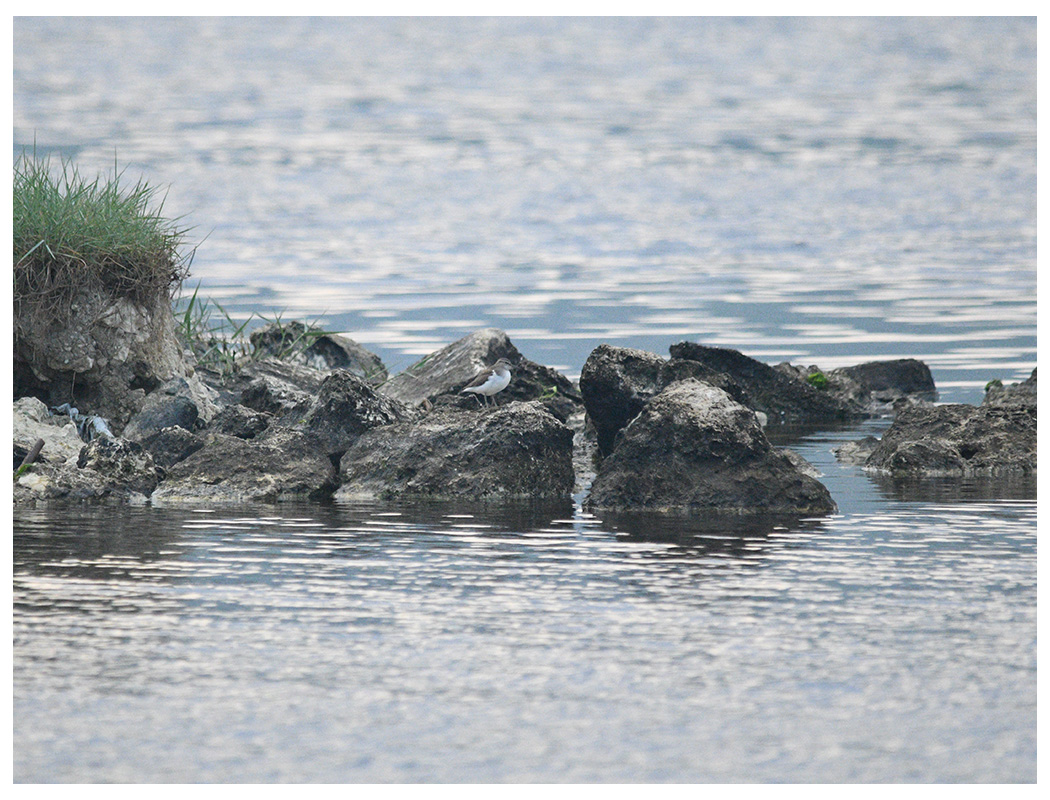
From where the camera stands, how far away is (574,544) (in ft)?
34.4

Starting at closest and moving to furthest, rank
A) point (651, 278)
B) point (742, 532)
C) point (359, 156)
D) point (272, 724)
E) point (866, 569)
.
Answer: point (272, 724)
point (866, 569)
point (742, 532)
point (651, 278)
point (359, 156)

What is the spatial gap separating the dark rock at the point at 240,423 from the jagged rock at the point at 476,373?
105 inches

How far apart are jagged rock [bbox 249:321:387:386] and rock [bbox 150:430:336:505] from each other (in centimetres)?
471

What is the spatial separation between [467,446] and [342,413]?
4.14ft

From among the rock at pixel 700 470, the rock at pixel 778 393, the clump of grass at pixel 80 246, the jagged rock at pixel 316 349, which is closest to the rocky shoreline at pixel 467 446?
the rock at pixel 700 470

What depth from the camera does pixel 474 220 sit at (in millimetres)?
39062

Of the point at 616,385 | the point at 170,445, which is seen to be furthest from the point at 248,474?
the point at 616,385

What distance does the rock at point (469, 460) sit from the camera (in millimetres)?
12328

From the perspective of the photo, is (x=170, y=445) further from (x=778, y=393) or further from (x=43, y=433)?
(x=778, y=393)

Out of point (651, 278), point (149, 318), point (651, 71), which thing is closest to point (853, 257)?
point (651, 278)

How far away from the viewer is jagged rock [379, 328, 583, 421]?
16.5 m

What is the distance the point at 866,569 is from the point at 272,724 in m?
3.84

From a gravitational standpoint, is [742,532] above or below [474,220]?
below
